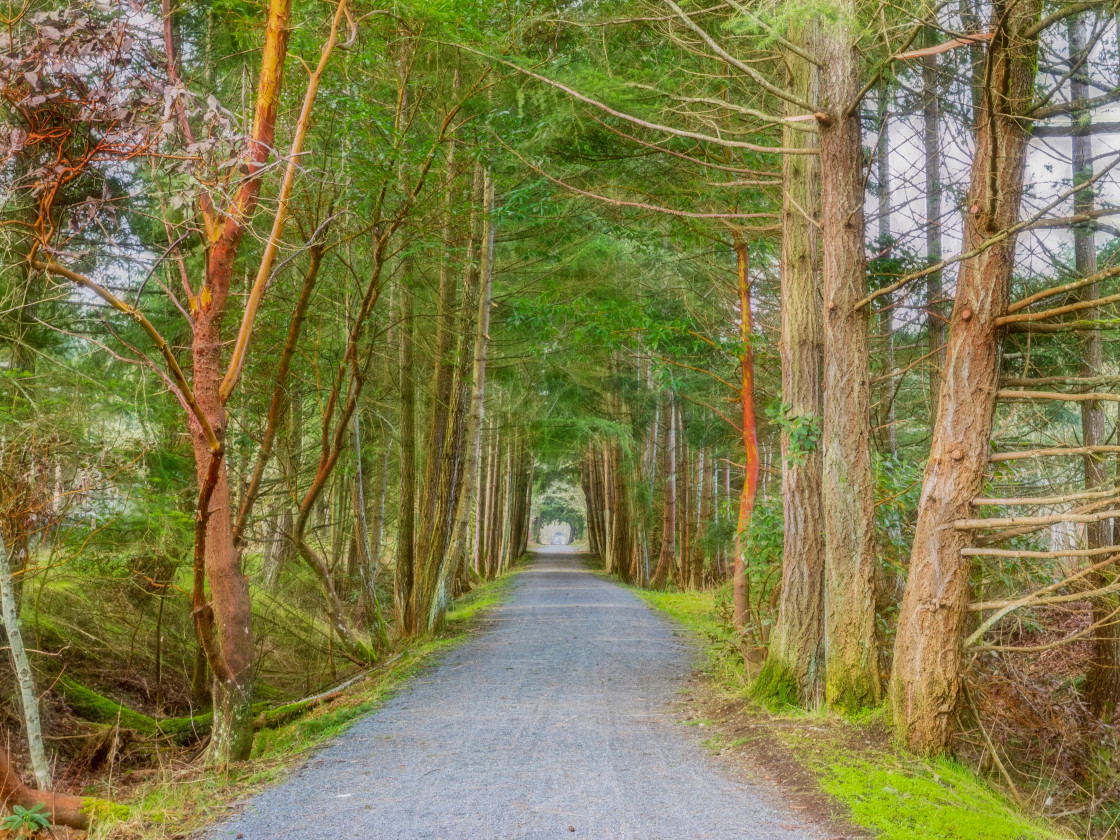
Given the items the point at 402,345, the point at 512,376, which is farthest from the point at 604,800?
the point at 512,376

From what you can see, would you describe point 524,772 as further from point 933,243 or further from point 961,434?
point 933,243

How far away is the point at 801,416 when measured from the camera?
7012mm

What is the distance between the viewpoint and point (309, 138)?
28.3 feet

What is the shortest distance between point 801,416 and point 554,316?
3794mm

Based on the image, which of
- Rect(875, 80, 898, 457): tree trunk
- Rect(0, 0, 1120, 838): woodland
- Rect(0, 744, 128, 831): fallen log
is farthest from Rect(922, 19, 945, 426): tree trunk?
Rect(0, 744, 128, 831): fallen log

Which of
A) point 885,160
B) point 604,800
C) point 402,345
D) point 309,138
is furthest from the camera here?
point 402,345

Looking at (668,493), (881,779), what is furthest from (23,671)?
(668,493)

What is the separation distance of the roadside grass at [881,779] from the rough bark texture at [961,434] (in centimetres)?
30

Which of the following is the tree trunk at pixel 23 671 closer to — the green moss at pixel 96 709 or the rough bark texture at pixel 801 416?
the green moss at pixel 96 709

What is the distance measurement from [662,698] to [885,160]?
796 cm

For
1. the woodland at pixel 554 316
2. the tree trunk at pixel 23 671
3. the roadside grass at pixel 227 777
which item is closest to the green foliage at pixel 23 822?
the woodland at pixel 554 316

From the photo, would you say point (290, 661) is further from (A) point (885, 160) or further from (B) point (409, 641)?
(A) point (885, 160)

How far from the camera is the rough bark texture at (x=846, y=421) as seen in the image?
614 centimetres

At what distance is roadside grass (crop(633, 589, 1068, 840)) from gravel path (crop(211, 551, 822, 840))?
388mm
